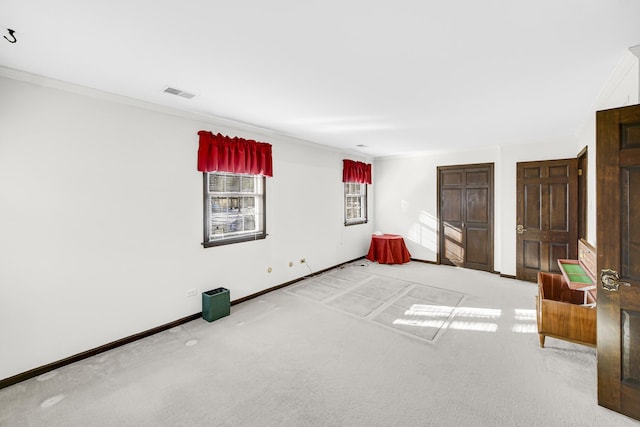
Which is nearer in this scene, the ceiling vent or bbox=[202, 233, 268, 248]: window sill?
the ceiling vent

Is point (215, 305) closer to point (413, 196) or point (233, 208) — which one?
point (233, 208)

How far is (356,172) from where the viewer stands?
20.7ft

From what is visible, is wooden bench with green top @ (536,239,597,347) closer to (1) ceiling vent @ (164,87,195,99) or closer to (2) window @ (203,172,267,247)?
(2) window @ (203,172,267,247)

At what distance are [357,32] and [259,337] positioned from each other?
296 centimetres

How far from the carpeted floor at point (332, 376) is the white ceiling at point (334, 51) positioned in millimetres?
2569

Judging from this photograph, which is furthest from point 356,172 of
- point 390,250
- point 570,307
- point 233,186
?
point 570,307

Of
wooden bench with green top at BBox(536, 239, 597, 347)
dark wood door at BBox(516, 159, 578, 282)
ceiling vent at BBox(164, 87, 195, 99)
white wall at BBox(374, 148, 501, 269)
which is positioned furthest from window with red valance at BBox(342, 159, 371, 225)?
wooden bench with green top at BBox(536, 239, 597, 347)

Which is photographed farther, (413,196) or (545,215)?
(413,196)

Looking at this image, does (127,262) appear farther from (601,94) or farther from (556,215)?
(556,215)

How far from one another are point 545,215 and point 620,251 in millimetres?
3511

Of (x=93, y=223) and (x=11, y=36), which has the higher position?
(x=11, y=36)

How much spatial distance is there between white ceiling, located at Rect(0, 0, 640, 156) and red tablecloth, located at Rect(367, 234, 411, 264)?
3366 mm

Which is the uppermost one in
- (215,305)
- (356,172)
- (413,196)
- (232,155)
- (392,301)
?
(356,172)

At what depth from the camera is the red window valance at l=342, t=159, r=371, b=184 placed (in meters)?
6.03
